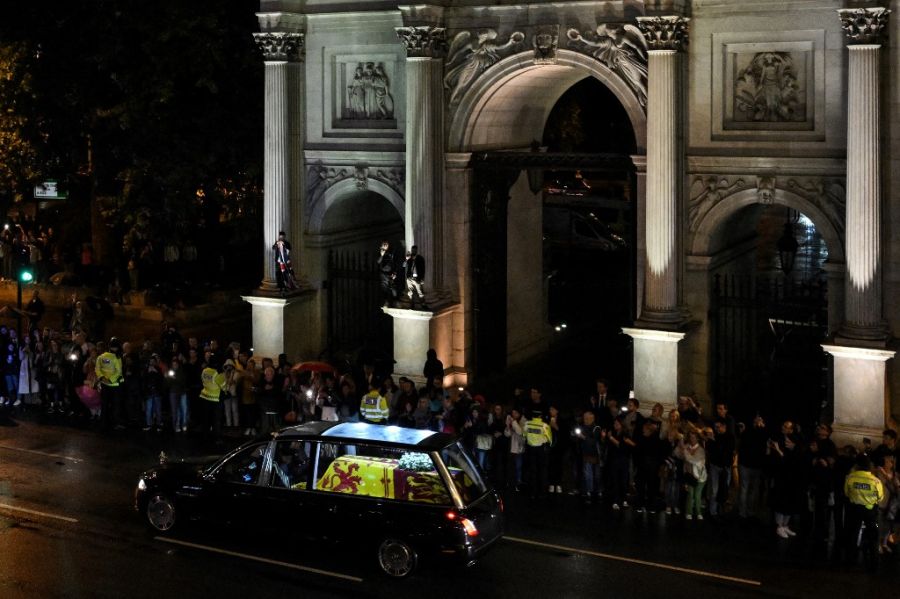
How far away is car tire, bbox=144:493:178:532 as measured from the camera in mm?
19406

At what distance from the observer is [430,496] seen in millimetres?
17578

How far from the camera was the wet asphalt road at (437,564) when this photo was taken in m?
17.5

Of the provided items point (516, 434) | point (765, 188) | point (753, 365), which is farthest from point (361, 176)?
point (516, 434)

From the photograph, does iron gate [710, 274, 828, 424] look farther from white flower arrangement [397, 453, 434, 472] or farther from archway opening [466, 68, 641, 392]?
white flower arrangement [397, 453, 434, 472]

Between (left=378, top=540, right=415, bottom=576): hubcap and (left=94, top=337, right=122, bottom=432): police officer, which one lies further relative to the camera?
(left=94, top=337, right=122, bottom=432): police officer

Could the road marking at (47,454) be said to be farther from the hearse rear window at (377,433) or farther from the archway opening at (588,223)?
the archway opening at (588,223)

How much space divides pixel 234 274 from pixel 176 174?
8.08 m

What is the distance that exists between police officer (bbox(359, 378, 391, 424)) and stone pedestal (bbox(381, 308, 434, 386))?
4.45 m

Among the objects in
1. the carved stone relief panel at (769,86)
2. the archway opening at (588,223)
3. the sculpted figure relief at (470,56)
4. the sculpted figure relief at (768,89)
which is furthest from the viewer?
the archway opening at (588,223)

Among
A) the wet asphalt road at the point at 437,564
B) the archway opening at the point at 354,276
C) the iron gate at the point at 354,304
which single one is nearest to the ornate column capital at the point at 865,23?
the wet asphalt road at the point at 437,564

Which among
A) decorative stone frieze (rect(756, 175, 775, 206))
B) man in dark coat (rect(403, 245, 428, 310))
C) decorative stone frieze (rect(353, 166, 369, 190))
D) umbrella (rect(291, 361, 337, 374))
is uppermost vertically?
decorative stone frieze (rect(353, 166, 369, 190))

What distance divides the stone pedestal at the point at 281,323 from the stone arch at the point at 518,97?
4.92 metres

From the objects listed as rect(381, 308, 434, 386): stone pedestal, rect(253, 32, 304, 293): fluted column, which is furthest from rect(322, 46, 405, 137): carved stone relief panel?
rect(381, 308, 434, 386): stone pedestal

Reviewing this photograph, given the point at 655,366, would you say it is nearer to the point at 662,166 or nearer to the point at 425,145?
the point at 662,166
